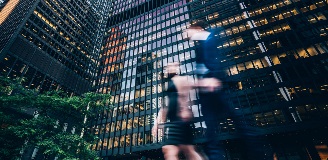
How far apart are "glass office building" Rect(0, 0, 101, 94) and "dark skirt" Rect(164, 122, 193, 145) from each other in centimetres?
4679

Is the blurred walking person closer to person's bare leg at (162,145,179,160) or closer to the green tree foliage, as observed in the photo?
person's bare leg at (162,145,179,160)

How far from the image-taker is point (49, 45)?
49750 mm

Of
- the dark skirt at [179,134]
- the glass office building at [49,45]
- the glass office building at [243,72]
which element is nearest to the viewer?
the dark skirt at [179,134]

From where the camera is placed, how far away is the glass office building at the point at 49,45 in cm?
4134

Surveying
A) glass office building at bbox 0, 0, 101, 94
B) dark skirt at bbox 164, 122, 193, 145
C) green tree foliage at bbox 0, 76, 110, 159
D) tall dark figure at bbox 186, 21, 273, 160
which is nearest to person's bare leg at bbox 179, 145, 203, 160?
dark skirt at bbox 164, 122, 193, 145

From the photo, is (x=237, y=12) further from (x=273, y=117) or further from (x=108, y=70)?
(x=108, y=70)

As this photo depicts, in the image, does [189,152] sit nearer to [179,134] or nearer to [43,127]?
[179,134]

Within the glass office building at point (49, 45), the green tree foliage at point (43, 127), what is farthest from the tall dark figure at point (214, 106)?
the glass office building at point (49, 45)

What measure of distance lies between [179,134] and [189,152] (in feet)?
1.55

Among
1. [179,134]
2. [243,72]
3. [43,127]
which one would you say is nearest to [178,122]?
[179,134]

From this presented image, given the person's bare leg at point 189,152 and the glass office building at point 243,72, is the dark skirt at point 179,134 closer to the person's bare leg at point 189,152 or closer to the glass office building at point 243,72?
the person's bare leg at point 189,152

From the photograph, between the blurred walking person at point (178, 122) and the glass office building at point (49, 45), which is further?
the glass office building at point (49, 45)

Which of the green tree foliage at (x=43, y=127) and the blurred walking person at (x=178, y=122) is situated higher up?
the green tree foliage at (x=43, y=127)

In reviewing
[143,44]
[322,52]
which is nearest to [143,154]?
[143,44]
